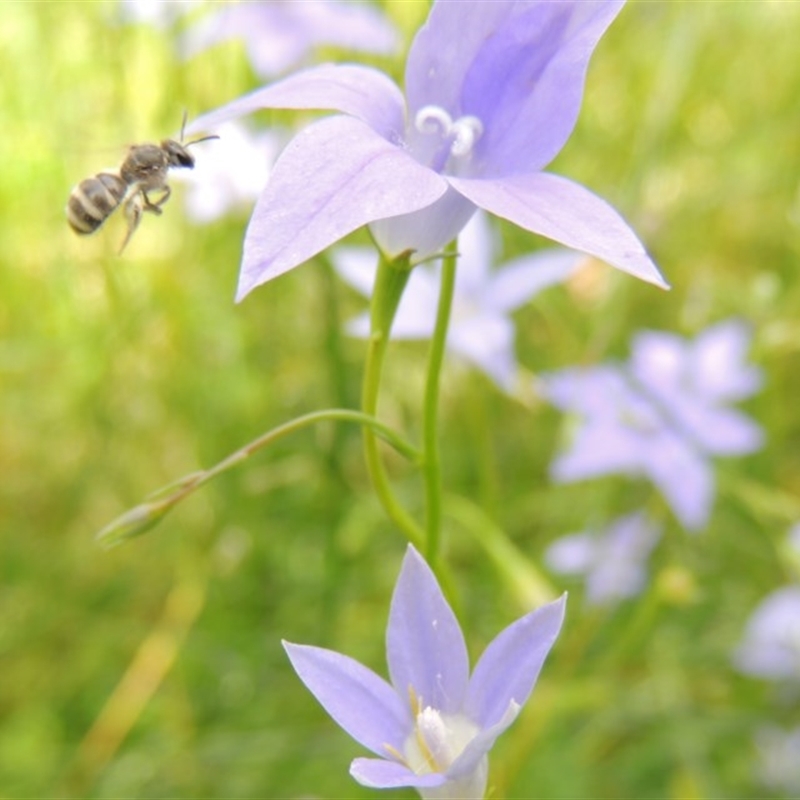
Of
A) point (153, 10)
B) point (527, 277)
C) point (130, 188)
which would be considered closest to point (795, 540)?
point (527, 277)

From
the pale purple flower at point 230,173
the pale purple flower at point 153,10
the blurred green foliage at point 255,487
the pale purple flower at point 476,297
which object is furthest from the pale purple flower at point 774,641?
the pale purple flower at point 153,10

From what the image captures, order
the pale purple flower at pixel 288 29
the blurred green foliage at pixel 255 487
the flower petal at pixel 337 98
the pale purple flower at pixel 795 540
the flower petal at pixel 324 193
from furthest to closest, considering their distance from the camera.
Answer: the pale purple flower at pixel 288 29 < the blurred green foliage at pixel 255 487 < the pale purple flower at pixel 795 540 < the flower petal at pixel 337 98 < the flower petal at pixel 324 193

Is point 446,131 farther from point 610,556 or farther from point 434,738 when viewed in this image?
point 610,556

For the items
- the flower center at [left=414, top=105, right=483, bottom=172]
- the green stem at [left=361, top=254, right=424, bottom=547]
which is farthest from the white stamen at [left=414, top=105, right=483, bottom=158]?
the green stem at [left=361, top=254, right=424, bottom=547]

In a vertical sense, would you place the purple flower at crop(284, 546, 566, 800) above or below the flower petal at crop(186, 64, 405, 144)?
below

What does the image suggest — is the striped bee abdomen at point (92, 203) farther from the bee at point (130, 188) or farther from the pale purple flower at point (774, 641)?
the pale purple flower at point (774, 641)

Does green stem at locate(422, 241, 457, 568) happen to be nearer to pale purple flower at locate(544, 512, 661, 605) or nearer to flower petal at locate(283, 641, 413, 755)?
flower petal at locate(283, 641, 413, 755)
